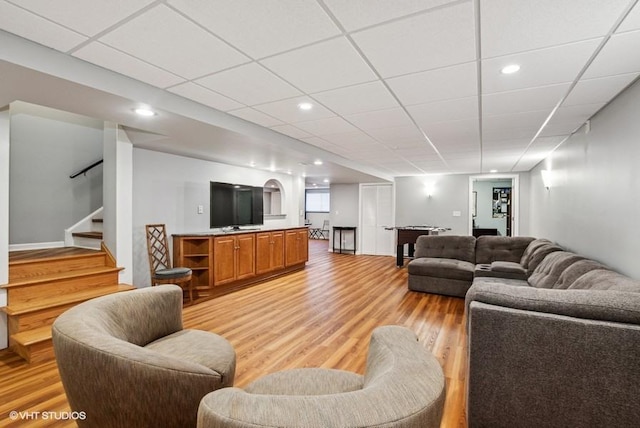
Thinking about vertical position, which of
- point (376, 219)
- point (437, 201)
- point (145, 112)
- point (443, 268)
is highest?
point (145, 112)

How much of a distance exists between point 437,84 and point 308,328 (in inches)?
107

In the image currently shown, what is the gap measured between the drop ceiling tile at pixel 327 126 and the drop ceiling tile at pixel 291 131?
0.29 feet

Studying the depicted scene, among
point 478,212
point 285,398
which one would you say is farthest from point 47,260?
point 478,212

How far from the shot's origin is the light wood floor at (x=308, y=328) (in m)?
2.25

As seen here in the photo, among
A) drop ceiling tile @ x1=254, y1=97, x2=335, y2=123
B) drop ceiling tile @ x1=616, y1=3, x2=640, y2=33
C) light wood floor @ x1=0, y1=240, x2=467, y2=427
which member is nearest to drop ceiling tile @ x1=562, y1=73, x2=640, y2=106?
drop ceiling tile @ x1=616, y1=3, x2=640, y2=33

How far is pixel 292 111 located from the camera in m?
3.17

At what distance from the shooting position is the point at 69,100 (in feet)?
8.00

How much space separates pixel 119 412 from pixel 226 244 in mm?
3920

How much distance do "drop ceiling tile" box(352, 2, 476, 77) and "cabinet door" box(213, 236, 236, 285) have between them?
3.64m

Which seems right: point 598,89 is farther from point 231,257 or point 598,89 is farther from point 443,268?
point 231,257

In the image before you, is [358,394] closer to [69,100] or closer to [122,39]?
[122,39]

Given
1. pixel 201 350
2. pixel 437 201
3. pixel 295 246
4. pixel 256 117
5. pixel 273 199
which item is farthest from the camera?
pixel 273 199

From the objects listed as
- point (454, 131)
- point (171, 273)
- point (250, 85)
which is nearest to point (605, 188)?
point (454, 131)

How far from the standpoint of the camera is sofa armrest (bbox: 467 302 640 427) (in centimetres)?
139
